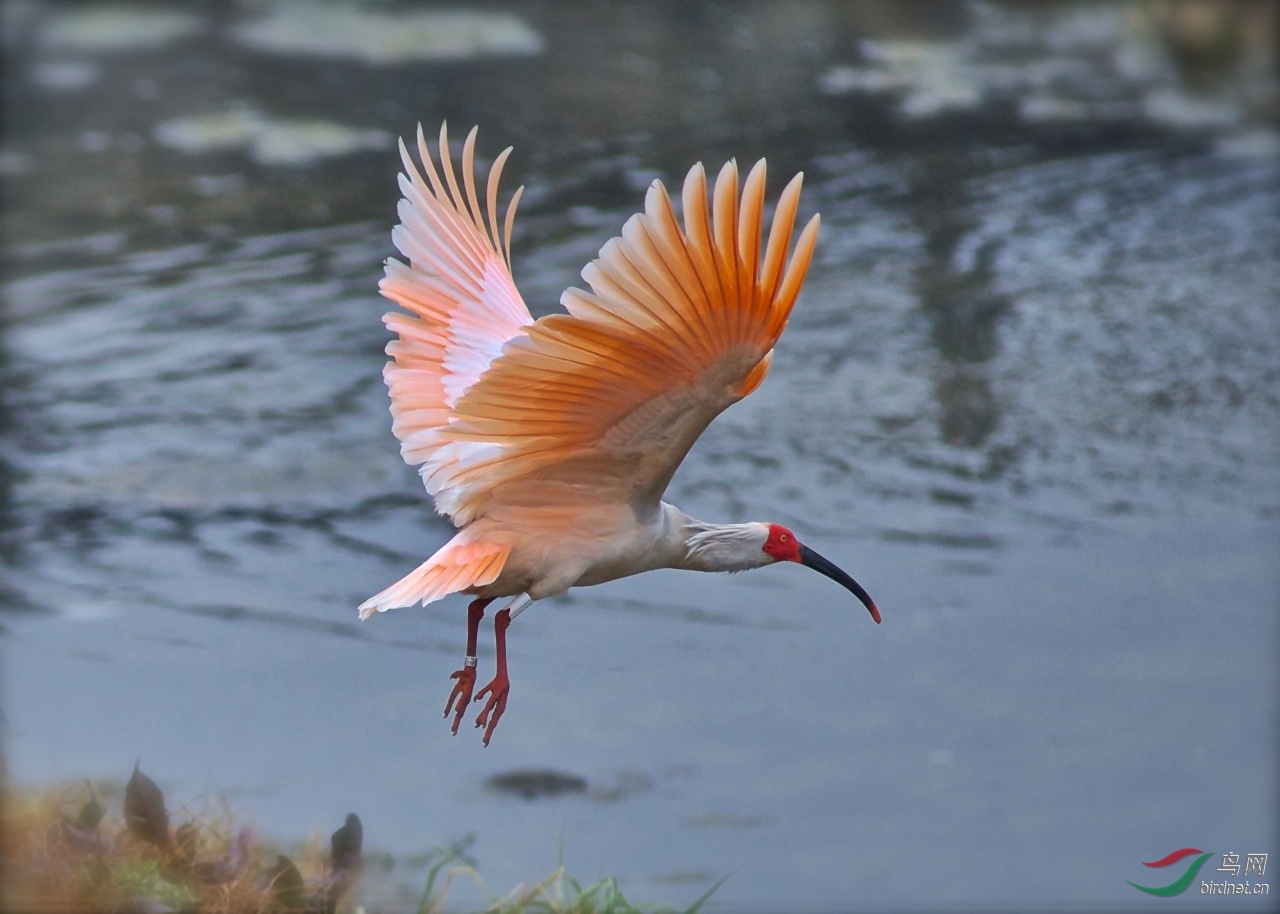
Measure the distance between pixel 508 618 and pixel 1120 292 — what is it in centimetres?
786

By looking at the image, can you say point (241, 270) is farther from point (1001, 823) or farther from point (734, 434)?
point (1001, 823)

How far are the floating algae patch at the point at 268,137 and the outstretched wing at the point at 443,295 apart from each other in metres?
7.91

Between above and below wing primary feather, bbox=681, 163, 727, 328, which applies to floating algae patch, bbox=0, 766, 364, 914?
below

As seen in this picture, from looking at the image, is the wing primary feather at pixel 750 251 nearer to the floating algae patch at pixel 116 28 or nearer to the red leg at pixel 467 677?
the red leg at pixel 467 677

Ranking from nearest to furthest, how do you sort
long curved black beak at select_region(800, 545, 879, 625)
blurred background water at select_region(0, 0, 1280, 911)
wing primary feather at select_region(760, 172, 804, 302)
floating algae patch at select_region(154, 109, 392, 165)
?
1. wing primary feather at select_region(760, 172, 804, 302)
2. long curved black beak at select_region(800, 545, 879, 625)
3. blurred background water at select_region(0, 0, 1280, 911)
4. floating algae patch at select_region(154, 109, 392, 165)

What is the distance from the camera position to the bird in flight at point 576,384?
3.12m

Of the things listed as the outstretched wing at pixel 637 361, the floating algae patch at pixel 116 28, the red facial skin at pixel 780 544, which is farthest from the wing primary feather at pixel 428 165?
the floating algae patch at pixel 116 28

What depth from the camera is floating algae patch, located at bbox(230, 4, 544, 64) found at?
13523 millimetres

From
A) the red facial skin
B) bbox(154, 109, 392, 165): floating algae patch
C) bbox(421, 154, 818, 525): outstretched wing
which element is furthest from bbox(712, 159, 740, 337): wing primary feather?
bbox(154, 109, 392, 165): floating algae patch

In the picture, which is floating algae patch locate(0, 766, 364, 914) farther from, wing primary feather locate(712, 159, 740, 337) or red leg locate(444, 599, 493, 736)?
wing primary feather locate(712, 159, 740, 337)

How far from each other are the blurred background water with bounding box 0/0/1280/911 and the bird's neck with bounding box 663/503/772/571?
179cm

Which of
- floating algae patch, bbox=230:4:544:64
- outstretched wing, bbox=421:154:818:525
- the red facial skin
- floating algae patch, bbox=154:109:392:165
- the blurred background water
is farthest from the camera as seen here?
floating algae patch, bbox=230:4:544:64

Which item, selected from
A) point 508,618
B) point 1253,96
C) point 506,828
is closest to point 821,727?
point 506,828

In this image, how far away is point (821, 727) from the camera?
Answer: 6.89 meters
